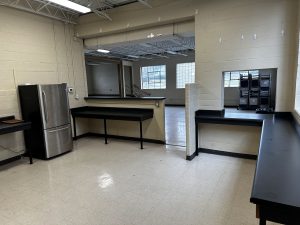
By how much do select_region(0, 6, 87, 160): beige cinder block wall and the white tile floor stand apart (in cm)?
125

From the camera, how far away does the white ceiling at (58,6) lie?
3.96 metres

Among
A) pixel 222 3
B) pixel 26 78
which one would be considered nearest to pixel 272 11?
pixel 222 3

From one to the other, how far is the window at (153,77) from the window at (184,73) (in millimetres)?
895

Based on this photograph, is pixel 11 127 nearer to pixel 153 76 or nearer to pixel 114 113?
pixel 114 113

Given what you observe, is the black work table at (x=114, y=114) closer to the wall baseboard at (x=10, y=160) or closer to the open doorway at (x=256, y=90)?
the wall baseboard at (x=10, y=160)

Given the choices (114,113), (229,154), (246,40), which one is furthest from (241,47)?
(114,113)

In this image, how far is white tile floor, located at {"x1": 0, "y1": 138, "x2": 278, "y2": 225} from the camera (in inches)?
87.0

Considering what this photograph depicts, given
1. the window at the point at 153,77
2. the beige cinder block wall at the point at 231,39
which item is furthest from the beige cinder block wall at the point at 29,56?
the window at the point at 153,77

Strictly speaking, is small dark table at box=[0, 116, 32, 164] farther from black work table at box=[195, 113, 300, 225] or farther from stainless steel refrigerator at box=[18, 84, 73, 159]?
black work table at box=[195, 113, 300, 225]

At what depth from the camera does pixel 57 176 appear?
329 centimetres

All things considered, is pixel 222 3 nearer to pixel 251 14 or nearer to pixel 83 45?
pixel 251 14

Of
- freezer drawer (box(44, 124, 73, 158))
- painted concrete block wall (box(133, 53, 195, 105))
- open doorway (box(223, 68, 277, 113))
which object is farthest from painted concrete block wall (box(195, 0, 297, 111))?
painted concrete block wall (box(133, 53, 195, 105))

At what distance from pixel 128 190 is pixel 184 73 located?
31.4ft

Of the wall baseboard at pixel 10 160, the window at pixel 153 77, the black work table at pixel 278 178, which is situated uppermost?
the window at pixel 153 77
